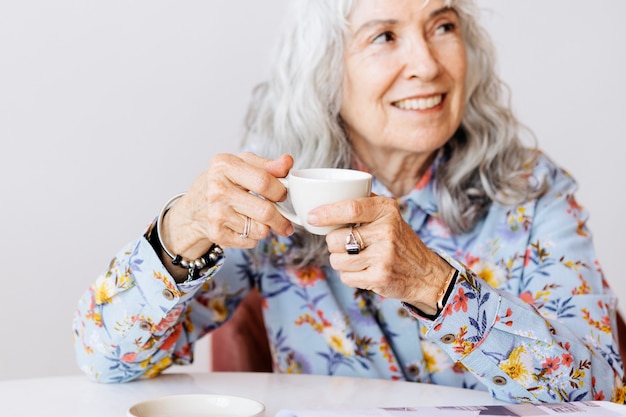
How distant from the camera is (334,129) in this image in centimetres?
184

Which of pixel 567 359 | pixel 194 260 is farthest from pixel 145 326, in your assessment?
pixel 567 359

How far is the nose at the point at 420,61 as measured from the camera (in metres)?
1.73

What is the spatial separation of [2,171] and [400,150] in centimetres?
94

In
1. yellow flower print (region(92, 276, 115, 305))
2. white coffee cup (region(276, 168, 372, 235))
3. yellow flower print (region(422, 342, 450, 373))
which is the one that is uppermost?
white coffee cup (region(276, 168, 372, 235))

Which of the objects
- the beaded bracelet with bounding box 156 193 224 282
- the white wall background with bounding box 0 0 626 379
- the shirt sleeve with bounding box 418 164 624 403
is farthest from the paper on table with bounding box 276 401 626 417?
the white wall background with bounding box 0 0 626 379

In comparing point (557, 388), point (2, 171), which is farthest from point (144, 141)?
point (557, 388)

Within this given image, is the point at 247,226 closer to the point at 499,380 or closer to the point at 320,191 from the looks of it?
the point at 320,191

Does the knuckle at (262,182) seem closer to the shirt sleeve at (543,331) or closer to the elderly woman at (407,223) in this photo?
the elderly woman at (407,223)

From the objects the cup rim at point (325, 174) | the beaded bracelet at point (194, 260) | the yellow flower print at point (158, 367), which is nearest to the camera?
the cup rim at point (325, 174)

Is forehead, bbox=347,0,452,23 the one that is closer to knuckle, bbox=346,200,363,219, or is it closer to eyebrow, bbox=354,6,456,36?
eyebrow, bbox=354,6,456,36

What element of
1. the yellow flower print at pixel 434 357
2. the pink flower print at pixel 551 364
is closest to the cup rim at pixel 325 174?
the pink flower print at pixel 551 364

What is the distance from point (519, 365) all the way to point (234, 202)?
51 centimetres

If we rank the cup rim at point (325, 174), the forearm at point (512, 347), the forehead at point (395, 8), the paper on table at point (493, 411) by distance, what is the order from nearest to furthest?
the paper on table at point (493, 411), the cup rim at point (325, 174), the forearm at point (512, 347), the forehead at point (395, 8)

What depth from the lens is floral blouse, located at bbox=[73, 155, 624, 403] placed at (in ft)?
4.43
